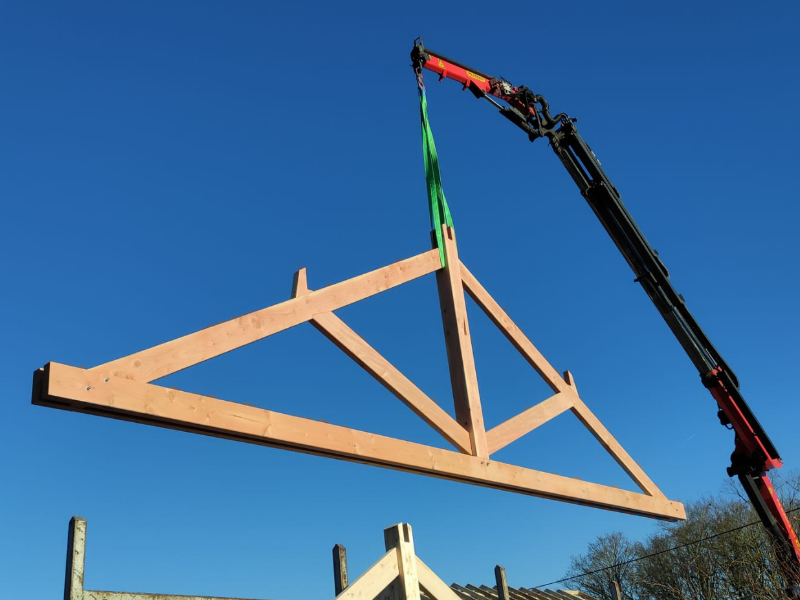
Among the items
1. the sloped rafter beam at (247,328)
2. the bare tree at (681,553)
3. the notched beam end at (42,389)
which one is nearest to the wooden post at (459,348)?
the sloped rafter beam at (247,328)

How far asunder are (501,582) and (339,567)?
222cm

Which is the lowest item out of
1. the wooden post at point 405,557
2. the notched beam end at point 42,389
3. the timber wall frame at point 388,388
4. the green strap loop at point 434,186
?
the wooden post at point 405,557

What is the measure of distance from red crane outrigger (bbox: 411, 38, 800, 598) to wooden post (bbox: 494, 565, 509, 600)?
10.6ft

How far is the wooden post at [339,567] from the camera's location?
7.06 m

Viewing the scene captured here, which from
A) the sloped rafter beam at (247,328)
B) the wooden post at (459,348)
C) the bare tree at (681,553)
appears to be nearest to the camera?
the sloped rafter beam at (247,328)

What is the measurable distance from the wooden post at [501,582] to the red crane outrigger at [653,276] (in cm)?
323

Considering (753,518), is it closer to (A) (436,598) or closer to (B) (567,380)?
(B) (567,380)

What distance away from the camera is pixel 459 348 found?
505cm

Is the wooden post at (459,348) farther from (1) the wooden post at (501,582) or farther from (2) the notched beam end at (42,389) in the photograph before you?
(1) the wooden post at (501,582)

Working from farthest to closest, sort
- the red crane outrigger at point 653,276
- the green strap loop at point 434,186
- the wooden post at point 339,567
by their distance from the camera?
the red crane outrigger at point 653,276
the wooden post at point 339,567
the green strap loop at point 434,186

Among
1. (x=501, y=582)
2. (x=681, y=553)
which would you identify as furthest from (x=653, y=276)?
(x=681, y=553)

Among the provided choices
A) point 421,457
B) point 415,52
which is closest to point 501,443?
point 421,457

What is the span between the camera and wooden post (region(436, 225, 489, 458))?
15.9 ft

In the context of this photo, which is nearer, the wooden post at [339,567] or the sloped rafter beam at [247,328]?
the sloped rafter beam at [247,328]
